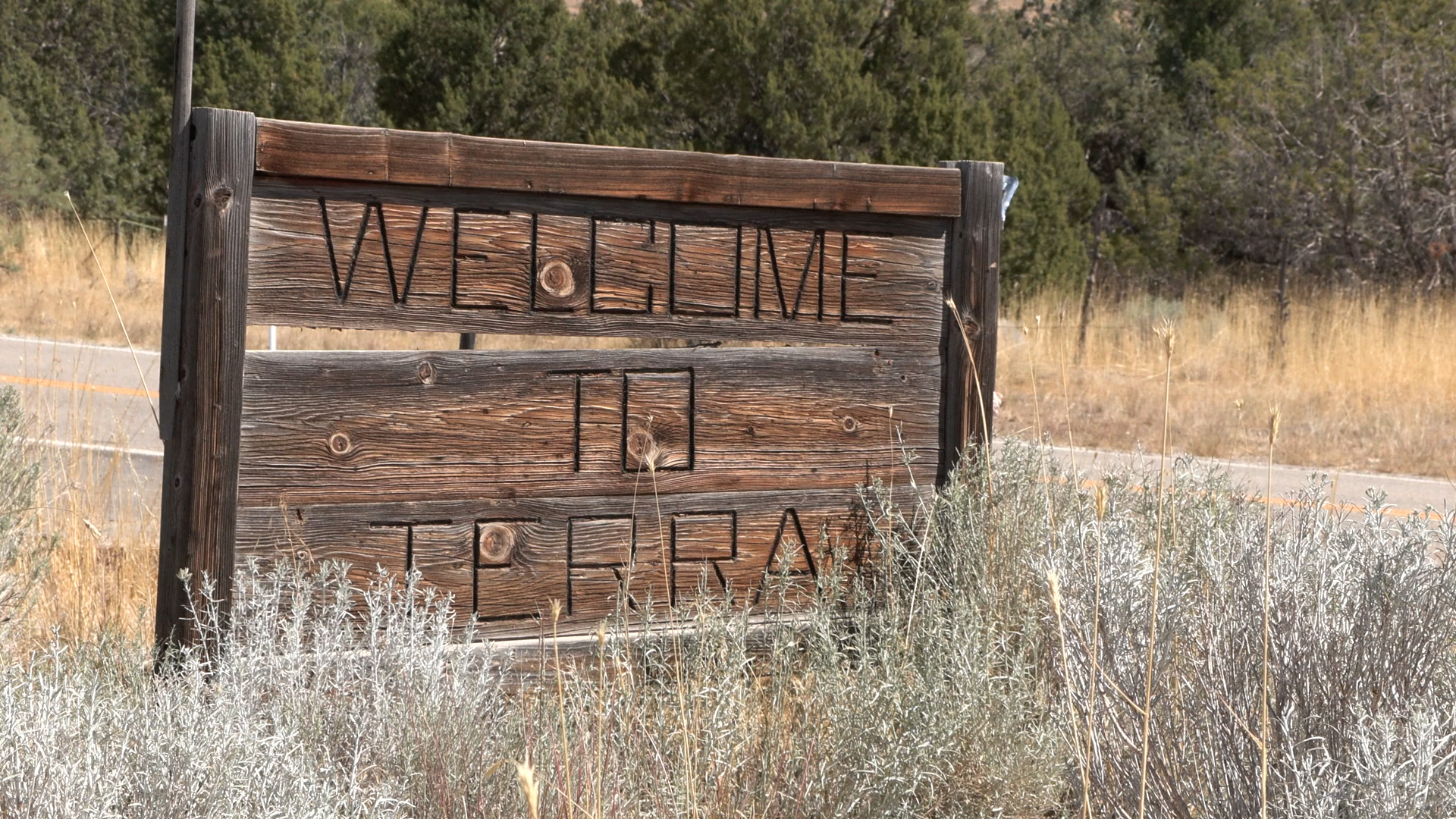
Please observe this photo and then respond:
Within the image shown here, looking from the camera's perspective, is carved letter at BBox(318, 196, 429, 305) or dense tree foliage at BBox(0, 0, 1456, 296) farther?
dense tree foliage at BBox(0, 0, 1456, 296)

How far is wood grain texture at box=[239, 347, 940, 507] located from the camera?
10.2 feet

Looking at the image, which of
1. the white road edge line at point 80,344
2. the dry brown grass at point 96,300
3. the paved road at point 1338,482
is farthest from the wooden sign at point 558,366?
the white road edge line at point 80,344

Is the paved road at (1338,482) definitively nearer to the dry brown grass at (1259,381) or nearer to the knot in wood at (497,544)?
the dry brown grass at (1259,381)

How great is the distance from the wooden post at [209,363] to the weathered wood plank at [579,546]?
9cm

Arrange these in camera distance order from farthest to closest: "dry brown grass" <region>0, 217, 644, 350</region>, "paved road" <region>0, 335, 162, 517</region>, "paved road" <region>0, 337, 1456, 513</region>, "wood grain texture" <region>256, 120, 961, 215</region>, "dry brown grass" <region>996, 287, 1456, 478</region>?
"dry brown grass" <region>0, 217, 644, 350</region>, "dry brown grass" <region>996, 287, 1456, 478</region>, "paved road" <region>0, 337, 1456, 513</region>, "paved road" <region>0, 335, 162, 517</region>, "wood grain texture" <region>256, 120, 961, 215</region>

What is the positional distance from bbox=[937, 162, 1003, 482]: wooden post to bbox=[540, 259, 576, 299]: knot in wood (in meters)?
1.15

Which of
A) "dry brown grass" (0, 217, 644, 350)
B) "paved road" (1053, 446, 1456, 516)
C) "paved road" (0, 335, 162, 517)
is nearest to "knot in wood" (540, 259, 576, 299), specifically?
"paved road" (0, 335, 162, 517)

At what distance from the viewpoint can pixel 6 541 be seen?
3.90 meters

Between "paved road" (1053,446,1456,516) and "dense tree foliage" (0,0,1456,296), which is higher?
"dense tree foliage" (0,0,1456,296)

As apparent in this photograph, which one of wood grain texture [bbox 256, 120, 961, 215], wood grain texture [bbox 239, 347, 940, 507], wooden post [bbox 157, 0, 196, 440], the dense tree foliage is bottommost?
wood grain texture [bbox 239, 347, 940, 507]

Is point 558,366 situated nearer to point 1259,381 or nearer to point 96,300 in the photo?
point 1259,381

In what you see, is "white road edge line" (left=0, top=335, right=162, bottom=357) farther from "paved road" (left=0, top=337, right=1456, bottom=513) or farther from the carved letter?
the carved letter

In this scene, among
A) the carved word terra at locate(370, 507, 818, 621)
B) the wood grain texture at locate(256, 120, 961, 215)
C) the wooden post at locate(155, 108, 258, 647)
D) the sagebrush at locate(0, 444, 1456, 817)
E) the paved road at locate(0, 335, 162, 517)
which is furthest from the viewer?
the paved road at locate(0, 335, 162, 517)

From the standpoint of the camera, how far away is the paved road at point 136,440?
24.1ft
